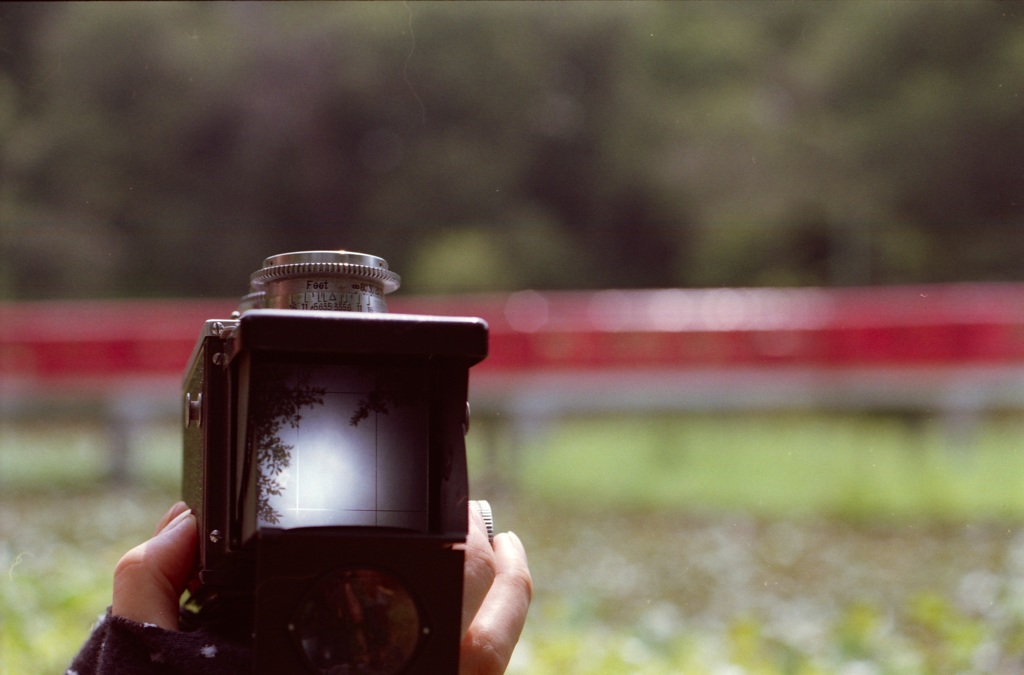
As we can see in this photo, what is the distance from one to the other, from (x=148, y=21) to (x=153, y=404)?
259 centimetres

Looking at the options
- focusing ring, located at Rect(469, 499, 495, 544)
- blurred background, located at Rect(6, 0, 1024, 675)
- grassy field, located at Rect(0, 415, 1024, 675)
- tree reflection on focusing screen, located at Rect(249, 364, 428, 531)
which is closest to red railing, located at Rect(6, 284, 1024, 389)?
blurred background, located at Rect(6, 0, 1024, 675)

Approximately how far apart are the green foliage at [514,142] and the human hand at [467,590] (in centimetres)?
59

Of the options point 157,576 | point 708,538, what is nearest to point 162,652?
point 157,576

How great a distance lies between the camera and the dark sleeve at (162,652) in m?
0.54

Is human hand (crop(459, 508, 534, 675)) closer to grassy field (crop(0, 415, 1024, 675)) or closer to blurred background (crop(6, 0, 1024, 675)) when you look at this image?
grassy field (crop(0, 415, 1024, 675))

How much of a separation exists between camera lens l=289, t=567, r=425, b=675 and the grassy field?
0.75 ft

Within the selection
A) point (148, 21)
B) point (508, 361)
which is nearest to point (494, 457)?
point (508, 361)

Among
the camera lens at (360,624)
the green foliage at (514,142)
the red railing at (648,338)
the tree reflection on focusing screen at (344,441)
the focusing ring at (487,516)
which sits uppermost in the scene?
the green foliage at (514,142)

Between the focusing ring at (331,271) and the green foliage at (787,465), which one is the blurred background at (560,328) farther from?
the focusing ring at (331,271)

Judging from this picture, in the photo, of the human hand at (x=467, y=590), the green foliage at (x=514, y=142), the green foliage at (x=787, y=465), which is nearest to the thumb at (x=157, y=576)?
the human hand at (x=467, y=590)

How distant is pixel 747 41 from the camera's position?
6551 millimetres

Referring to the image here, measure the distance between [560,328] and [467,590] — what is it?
11.9ft

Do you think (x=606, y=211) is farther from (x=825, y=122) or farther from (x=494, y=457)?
(x=494, y=457)

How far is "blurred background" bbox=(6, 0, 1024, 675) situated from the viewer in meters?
1.50
